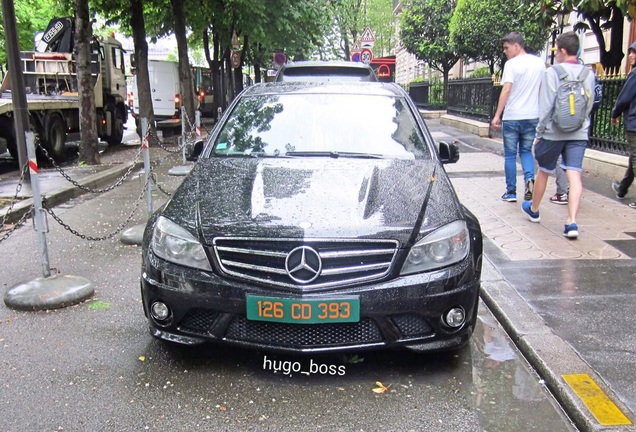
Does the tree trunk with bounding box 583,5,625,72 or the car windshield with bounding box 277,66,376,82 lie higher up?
the tree trunk with bounding box 583,5,625,72

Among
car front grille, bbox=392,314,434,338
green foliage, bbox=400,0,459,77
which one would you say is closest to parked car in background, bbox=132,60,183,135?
green foliage, bbox=400,0,459,77

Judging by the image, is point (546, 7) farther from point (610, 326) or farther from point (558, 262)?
point (610, 326)

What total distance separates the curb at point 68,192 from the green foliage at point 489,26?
13.3 meters

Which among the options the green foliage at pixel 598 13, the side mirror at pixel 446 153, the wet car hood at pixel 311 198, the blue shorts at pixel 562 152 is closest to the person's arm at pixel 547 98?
the blue shorts at pixel 562 152

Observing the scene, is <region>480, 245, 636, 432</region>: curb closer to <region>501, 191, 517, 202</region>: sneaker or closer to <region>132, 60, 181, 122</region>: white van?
<region>501, 191, 517, 202</region>: sneaker

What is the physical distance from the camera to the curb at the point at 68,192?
24.5 feet

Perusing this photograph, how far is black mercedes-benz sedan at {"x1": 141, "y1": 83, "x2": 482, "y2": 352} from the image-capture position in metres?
3.17

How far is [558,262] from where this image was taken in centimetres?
525

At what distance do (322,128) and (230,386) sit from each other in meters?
2.17

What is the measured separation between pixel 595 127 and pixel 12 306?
9.43 meters

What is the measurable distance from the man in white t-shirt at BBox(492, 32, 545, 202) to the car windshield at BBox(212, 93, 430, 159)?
274 centimetres

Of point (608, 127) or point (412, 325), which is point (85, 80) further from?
point (412, 325)

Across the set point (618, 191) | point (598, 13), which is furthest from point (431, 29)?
point (618, 191)

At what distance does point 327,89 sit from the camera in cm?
512
